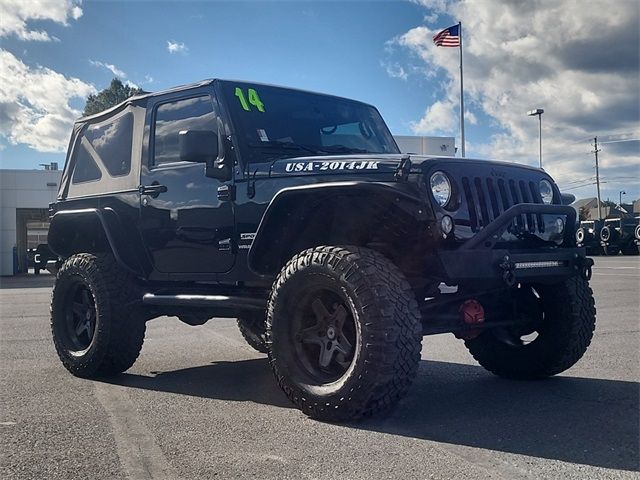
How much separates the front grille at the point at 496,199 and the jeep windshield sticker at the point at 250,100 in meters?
1.89

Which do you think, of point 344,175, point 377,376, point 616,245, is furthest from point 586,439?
point 616,245

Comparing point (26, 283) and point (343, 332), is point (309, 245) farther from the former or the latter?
point (26, 283)

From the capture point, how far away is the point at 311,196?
4.27 metres

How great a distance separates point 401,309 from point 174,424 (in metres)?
1.59

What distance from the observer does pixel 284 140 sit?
5.20m

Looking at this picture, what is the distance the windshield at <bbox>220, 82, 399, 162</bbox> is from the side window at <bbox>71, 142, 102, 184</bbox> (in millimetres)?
1847

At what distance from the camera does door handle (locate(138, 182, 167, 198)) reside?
5.46 meters

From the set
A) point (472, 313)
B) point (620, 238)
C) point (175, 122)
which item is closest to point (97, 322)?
point (175, 122)

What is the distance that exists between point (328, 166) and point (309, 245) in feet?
2.11

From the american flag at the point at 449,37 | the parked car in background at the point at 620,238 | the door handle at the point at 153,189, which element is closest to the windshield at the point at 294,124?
the door handle at the point at 153,189

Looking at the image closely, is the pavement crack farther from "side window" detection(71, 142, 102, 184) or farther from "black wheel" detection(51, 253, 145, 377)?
"side window" detection(71, 142, 102, 184)

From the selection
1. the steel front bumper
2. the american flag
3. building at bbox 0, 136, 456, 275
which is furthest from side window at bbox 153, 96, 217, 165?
building at bbox 0, 136, 456, 275

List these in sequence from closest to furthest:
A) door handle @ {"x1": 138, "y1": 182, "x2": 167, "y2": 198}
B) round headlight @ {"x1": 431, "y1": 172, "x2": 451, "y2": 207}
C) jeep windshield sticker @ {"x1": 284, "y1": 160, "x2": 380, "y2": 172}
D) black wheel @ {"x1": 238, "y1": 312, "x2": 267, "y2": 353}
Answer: round headlight @ {"x1": 431, "y1": 172, "x2": 451, "y2": 207}, jeep windshield sticker @ {"x1": 284, "y1": 160, "x2": 380, "y2": 172}, door handle @ {"x1": 138, "y1": 182, "x2": 167, "y2": 198}, black wheel @ {"x1": 238, "y1": 312, "x2": 267, "y2": 353}

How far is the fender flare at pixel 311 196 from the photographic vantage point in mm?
3924
